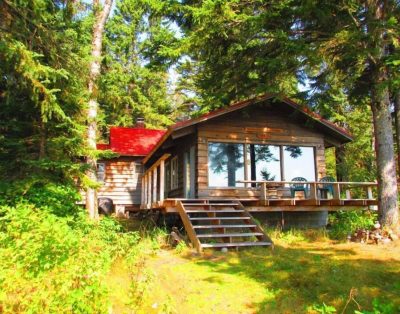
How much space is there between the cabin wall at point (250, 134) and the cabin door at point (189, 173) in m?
0.56

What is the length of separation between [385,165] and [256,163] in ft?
17.2

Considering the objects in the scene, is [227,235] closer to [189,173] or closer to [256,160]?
[189,173]

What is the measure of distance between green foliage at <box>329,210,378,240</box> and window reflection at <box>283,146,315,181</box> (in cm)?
208

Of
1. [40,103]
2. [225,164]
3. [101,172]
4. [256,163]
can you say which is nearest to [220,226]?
[225,164]

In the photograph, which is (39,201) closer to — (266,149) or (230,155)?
(230,155)

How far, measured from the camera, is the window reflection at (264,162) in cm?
1369

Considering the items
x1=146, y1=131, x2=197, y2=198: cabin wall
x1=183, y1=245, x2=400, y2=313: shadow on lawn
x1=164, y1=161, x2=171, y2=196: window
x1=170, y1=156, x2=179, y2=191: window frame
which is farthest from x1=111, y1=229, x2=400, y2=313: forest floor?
x1=164, y1=161, x2=171, y2=196: window

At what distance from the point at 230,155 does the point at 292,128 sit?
2.97 metres

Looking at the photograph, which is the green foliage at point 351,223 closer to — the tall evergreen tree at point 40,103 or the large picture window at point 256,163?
the large picture window at point 256,163

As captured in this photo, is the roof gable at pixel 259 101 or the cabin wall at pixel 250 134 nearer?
the roof gable at pixel 259 101

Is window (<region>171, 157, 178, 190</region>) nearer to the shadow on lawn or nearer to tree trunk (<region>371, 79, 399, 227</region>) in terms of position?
the shadow on lawn

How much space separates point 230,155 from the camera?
13477mm

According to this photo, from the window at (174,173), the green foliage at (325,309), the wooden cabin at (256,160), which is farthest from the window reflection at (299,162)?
the green foliage at (325,309)

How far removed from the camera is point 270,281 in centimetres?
614
